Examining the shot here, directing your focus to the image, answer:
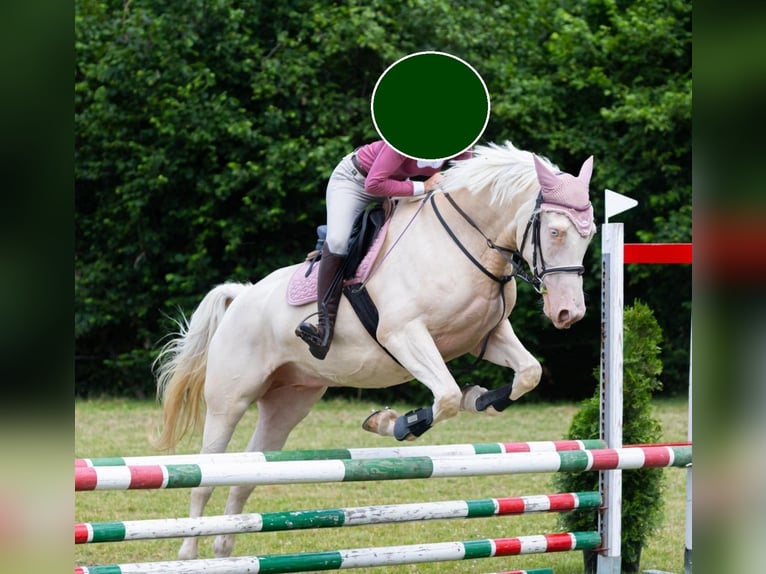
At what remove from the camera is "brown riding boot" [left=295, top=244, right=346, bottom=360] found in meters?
3.44

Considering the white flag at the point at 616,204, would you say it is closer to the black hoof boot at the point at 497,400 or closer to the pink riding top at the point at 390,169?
the pink riding top at the point at 390,169

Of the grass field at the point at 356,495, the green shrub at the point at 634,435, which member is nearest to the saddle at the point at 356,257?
the grass field at the point at 356,495

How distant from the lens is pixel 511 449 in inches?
139

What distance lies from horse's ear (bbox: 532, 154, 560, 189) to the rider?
1.62ft

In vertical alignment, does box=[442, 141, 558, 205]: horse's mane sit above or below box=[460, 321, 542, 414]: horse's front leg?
above

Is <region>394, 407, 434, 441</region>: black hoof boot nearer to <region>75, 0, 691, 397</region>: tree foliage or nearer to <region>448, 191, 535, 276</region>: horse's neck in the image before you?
<region>448, 191, 535, 276</region>: horse's neck

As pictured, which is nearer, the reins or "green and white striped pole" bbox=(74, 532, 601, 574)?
"green and white striped pole" bbox=(74, 532, 601, 574)

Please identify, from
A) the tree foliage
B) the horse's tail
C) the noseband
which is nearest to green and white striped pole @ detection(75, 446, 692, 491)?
the noseband

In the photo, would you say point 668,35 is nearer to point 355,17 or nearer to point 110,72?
point 355,17

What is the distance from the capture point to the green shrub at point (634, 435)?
4109mm

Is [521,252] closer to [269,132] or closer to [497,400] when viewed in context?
[497,400]

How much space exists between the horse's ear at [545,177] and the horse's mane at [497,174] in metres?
0.13
